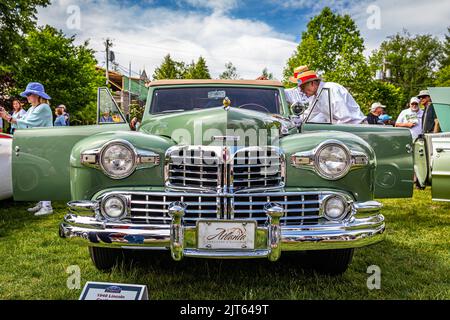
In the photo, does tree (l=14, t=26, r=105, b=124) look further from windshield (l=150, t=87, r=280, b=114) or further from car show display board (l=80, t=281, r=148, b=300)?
car show display board (l=80, t=281, r=148, b=300)

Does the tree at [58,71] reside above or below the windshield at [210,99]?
above

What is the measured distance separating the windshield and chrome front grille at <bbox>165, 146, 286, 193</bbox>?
1255 millimetres

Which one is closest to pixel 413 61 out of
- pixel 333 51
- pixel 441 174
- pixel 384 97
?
pixel 384 97

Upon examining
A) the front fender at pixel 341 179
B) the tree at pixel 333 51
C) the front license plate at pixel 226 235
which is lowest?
the front license plate at pixel 226 235

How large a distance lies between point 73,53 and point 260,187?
16206 millimetres

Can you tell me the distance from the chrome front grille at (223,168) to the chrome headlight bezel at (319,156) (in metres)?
0.21

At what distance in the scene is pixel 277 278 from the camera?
2771mm

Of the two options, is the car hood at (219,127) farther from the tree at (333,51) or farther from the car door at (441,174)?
the tree at (333,51)

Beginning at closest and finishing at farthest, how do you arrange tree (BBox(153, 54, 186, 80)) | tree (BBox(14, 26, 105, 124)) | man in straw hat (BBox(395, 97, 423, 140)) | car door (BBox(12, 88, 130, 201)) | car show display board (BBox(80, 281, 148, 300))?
car show display board (BBox(80, 281, 148, 300)), car door (BBox(12, 88, 130, 201)), man in straw hat (BBox(395, 97, 423, 140)), tree (BBox(14, 26, 105, 124)), tree (BBox(153, 54, 186, 80))

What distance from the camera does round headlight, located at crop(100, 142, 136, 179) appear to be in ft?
7.70

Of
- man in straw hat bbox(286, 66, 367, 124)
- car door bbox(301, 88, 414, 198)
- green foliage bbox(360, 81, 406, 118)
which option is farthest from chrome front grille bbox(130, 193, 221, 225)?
green foliage bbox(360, 81, 406, 118)

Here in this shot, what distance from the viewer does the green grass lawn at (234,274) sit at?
8.27ft

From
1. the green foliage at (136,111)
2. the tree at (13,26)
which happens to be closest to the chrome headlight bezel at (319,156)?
the green foliage at (136,111)
